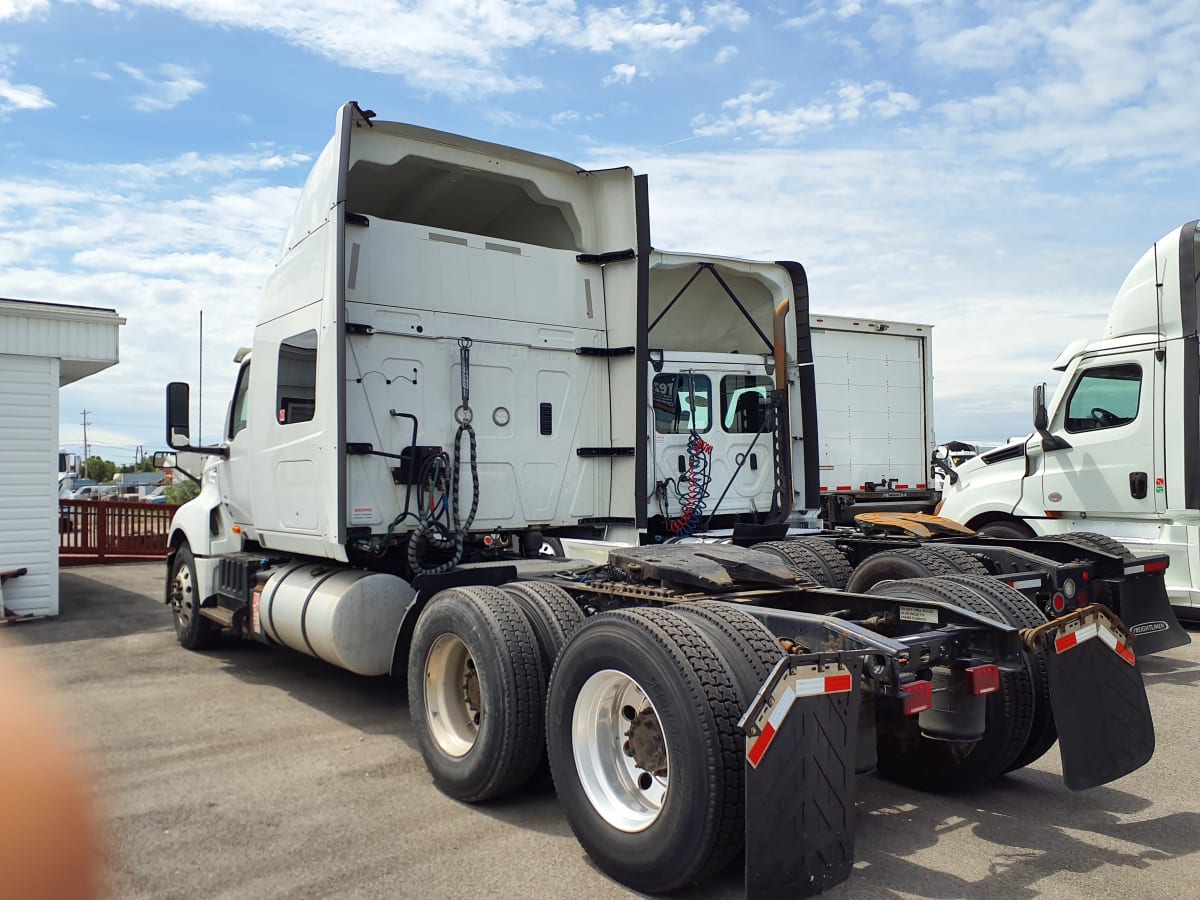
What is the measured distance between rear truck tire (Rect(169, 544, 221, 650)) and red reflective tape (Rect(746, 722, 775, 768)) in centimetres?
669

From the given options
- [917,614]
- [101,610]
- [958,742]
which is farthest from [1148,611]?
[101,610]

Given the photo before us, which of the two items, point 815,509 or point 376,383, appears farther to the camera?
point 815,509

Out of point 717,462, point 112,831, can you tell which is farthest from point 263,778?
point 717,462

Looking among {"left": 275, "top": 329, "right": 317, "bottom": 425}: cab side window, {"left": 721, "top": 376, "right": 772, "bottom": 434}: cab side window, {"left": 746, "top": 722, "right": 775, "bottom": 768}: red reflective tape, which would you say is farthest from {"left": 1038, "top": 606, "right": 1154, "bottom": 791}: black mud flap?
{"left": 275, "top": 329, "right": 317, "bottom": 425}: cab side window

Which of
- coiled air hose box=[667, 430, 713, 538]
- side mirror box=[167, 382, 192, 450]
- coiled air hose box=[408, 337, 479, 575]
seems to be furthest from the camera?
side mirror box=[167, 382, 192, 450]

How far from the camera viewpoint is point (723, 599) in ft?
14.6

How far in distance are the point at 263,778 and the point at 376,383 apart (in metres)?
2.55

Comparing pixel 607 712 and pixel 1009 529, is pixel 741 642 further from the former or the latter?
pixel 1009 529

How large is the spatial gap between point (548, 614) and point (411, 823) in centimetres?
114

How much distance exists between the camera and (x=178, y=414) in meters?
8.36

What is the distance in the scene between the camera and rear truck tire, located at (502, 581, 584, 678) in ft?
15.2

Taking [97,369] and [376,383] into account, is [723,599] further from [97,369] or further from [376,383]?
[97,369]

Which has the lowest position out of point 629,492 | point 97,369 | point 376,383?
point 629,492

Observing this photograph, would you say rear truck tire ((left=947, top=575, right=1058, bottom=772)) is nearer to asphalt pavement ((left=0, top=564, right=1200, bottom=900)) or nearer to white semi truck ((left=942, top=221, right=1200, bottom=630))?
asphalt pavement ((left=0, top=564, right=1200, bottom=900))
